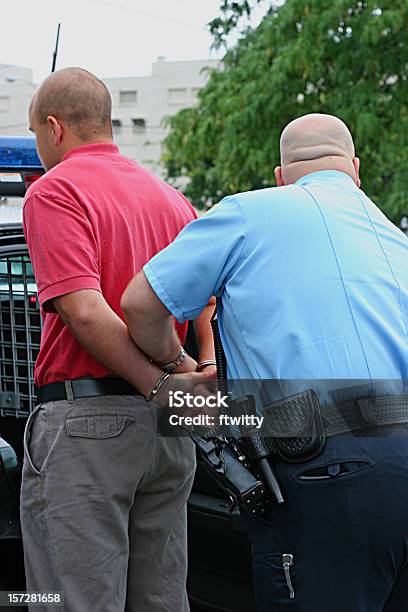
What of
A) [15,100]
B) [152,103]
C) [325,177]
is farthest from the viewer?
[152,103]

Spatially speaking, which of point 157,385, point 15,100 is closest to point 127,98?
point 15,100

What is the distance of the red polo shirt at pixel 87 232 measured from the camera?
2.43 meters

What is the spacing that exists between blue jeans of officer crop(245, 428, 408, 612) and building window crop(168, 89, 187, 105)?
53158 mm

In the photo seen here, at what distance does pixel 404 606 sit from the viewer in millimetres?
2256

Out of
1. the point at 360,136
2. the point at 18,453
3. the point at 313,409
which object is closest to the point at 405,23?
the point at 360,136

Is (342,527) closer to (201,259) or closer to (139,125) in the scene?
(201,259)

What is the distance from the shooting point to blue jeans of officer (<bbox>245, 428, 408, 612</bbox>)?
6.75ft

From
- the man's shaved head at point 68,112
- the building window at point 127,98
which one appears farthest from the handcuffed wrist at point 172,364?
the building window at point 127,98

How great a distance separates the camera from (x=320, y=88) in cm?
1084

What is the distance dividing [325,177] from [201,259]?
421 mm

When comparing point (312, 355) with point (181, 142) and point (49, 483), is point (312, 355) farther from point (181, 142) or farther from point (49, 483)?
point (181, 142)

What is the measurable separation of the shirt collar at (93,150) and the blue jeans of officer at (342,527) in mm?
1059

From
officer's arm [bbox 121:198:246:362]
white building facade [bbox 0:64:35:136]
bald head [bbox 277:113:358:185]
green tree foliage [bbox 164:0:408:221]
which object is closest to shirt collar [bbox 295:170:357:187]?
bald head [bbox 277:113:358:185]

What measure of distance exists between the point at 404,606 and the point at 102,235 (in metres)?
1.19
